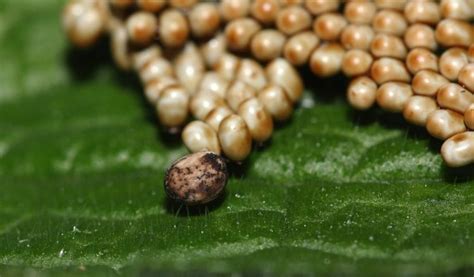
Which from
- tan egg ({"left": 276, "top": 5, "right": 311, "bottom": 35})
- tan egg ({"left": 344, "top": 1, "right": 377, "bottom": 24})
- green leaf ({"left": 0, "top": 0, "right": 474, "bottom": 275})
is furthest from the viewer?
tan egg ({"left": 276, "top": 5, "right": 311, "bottom": 35})

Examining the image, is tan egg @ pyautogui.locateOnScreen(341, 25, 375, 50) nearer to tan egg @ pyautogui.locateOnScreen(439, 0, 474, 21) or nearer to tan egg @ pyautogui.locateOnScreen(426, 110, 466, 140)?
tan egg @ pyautogui.locateOnScreen(439, 0, 474, 21)

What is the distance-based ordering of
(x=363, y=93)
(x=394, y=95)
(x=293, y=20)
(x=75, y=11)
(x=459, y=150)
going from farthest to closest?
1. (x=75, y=11)
2. (x=293, y=20)
3. (x=363, y=93)
4. (x=394, y=95)
5. (x=459, y=150)

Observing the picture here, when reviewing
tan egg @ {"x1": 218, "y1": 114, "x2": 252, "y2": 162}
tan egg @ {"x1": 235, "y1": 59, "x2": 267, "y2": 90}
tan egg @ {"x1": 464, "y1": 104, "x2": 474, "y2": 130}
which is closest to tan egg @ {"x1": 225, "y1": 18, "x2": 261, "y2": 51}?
tan egg @ {"x1": 235, "y1": 59, "x2": 267, "y2": 90}

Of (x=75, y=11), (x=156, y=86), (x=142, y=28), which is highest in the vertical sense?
(x=142, y=28)

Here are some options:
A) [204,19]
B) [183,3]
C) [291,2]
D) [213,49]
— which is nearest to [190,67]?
[213,49]

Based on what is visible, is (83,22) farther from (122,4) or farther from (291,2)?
(291,2)

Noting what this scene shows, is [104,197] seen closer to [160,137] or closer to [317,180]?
[160,137]

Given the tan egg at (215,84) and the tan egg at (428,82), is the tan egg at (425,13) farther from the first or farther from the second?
the tan egg at (215,84)
